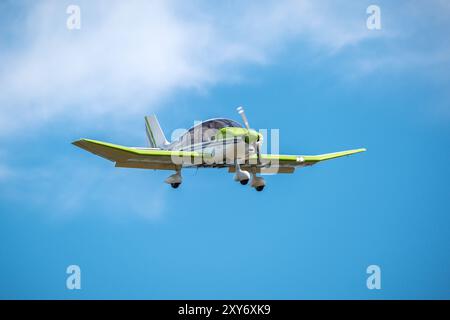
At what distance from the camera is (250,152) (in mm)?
35531

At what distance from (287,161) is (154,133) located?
8.06 m

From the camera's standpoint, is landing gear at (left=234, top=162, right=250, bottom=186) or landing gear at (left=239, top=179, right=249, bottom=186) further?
landing gear at (left=239, top=179, right=249, bottom=186)

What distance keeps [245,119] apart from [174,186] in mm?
5144

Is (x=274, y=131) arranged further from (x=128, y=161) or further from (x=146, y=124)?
(x=146, y=124)

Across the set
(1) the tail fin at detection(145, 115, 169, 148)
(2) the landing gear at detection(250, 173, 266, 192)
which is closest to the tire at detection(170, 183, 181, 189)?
(2) the landing gear at detection(250, 173, 266, 192)

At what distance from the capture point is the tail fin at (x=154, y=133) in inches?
1677

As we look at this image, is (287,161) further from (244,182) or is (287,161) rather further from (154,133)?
(154,133)

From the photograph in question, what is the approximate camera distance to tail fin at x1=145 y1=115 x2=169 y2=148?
140ft

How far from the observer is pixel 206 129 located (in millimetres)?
36375

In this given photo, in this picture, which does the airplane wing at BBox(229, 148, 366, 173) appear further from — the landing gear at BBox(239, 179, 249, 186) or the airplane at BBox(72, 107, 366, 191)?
the landing gear at BBox(239, 179, 249, 186)

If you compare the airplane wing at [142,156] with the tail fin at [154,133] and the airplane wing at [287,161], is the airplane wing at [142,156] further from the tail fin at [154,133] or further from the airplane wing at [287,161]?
the tail fin at [154,133]

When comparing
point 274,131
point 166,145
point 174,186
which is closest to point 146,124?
point 166,145

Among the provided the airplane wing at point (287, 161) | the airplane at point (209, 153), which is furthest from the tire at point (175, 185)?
the airplane wing at point (287, 161)

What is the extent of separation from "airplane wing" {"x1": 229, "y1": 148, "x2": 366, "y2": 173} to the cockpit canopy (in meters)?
2.29
